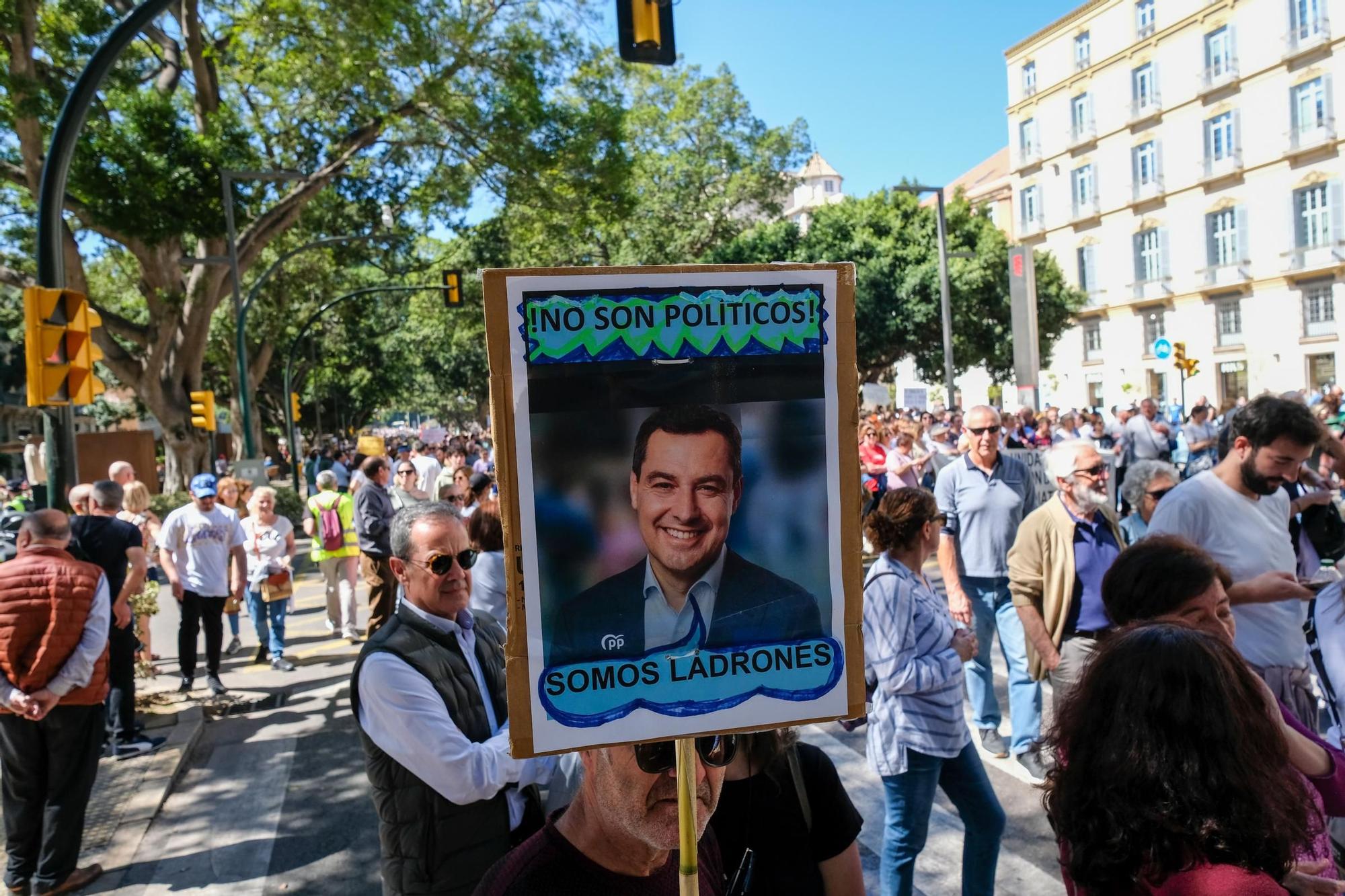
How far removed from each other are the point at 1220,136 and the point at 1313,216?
17.8 feet

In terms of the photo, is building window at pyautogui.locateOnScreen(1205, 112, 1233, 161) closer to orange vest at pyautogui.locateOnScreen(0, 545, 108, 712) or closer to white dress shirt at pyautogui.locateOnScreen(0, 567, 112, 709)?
white dress shirt at pyautogui.locateOnScreen(0, 567, 112, 709)

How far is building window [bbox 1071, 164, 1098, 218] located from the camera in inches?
1897

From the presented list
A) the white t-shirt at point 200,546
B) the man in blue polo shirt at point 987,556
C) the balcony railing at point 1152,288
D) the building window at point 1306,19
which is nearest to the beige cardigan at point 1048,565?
the man in blue polo shirt at point 987,556

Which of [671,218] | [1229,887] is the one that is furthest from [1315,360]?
[1229,887]

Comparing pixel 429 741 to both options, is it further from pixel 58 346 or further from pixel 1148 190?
pixel 1148 190

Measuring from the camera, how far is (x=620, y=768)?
5.86 feet

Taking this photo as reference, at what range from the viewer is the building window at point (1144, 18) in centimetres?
4397

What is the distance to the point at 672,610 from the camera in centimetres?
170

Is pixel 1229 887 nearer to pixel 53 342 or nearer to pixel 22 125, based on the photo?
pixel 53 342

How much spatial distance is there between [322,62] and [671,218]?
71.3 feet

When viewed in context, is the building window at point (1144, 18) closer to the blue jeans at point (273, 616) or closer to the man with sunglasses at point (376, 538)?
the man with sunglasses at point (376, 538)

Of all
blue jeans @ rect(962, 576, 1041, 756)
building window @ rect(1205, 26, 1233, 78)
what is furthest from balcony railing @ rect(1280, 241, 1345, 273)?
blue jeans @ rect(962, 576, 1041, 756)

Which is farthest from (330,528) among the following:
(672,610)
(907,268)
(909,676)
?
(907,268)

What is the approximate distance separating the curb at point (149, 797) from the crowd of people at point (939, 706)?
16 cm
